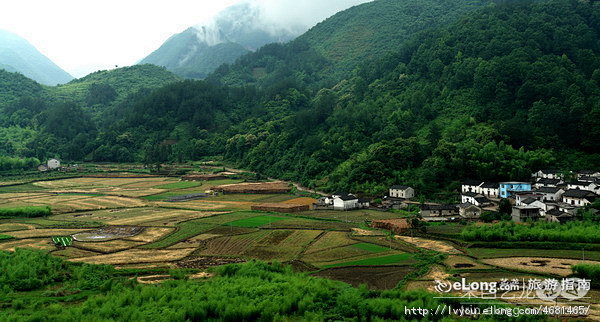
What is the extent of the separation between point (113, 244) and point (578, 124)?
188 ft

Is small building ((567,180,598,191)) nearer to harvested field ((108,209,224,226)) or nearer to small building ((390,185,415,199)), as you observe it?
small building ((390,185,415,199))

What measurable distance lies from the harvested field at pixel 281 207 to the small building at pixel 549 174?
88.7 ft

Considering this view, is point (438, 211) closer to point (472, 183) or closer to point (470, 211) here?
point (470, 211)

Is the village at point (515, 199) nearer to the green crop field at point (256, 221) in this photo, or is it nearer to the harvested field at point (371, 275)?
the green crop field at point (256, 221)

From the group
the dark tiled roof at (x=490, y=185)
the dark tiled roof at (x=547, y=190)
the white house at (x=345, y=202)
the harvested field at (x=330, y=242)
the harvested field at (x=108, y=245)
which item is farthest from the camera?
the dark tiled roof at (x=490, y=185)

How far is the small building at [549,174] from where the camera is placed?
48312 mm

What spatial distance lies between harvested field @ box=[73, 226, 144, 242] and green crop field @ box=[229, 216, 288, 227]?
28.2 feet

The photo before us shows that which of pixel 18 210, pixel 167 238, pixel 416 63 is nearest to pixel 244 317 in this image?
pixel 167 238

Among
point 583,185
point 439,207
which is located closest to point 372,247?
point 439,207

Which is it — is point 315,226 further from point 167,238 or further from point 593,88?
point 593,88

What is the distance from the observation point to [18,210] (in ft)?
147

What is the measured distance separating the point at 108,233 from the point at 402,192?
3137 centimetres

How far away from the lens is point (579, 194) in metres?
38.5

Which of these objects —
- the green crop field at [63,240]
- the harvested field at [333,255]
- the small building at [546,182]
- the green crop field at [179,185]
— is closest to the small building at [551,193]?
the small building at [546,182]
